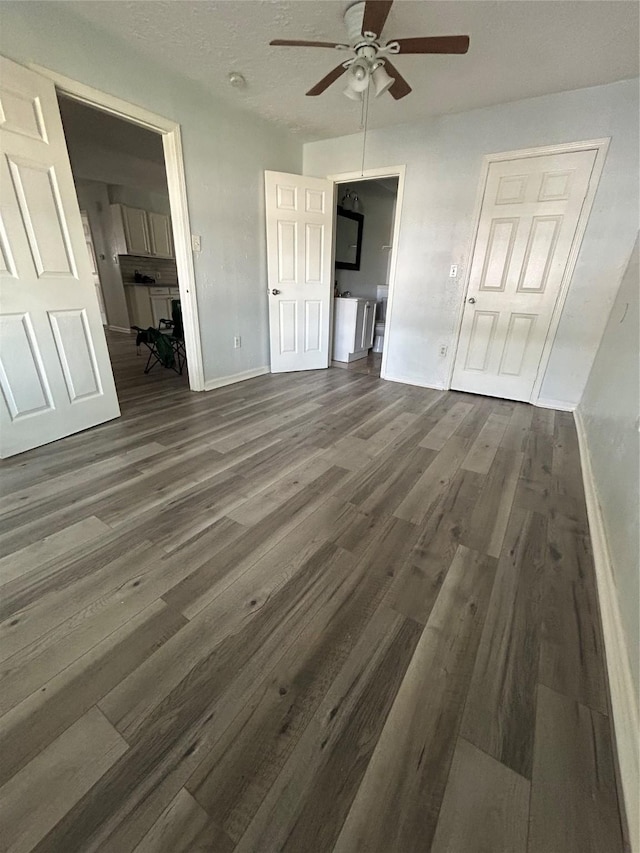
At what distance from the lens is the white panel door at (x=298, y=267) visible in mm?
3670

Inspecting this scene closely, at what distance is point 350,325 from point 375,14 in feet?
10.1

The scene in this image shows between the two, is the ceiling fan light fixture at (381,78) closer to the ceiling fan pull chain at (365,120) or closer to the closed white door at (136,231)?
the ceiling fan pull chain at (365,120)

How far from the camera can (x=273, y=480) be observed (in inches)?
78.7

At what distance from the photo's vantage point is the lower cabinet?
639 cm

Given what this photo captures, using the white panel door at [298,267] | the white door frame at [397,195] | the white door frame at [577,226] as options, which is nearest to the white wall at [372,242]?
the white door frame at [397,195]

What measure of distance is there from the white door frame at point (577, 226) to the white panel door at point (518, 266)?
0.03 m

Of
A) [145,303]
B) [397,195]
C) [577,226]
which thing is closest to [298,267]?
[397,195]

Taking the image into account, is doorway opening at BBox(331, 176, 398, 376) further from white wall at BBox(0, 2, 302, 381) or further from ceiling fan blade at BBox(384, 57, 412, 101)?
ceiling fan blade at BBox(384, 57, 412, 101)

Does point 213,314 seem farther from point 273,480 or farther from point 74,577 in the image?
point 74,577

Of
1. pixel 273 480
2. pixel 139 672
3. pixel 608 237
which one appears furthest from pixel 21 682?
pixel 608 237

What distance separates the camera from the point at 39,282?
2.13 m

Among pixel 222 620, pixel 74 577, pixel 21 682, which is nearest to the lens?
pixel 21 682

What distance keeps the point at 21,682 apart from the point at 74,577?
388mm

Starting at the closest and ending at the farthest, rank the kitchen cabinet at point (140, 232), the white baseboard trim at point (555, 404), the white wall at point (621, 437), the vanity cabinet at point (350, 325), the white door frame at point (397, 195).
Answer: the white wall at point (621, 437) < the white baseboard trim at point (555, 404) < the white door frame at point (397, 195) < the vanity cabinet at point (350, 325) < the kitchen cabinet at point (140, 232)
